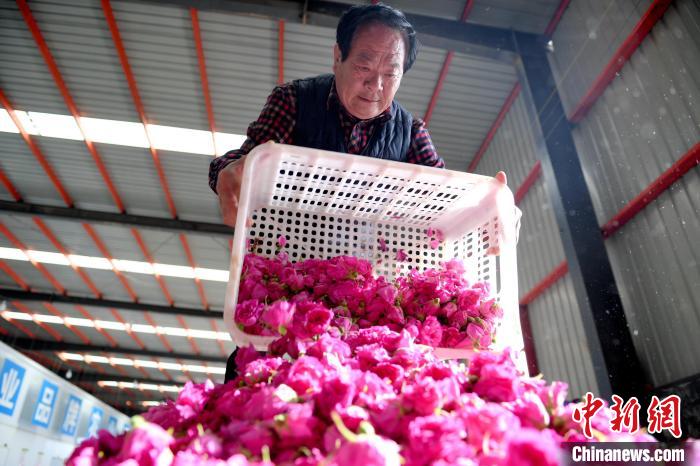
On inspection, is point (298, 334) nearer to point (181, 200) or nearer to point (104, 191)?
point (181, 200)

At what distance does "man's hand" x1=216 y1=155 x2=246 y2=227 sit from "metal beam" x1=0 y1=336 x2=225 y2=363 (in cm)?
Result: 1591

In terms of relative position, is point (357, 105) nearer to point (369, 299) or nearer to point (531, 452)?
point (369, 299)

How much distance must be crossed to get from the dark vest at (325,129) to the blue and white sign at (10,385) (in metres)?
7.58

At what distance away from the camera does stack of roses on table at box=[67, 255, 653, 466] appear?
582 millimetres

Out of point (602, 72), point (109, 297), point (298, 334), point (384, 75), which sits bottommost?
point (298, 334)

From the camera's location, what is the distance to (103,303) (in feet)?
41.2

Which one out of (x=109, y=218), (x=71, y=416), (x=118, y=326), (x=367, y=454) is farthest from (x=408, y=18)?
(x=118, y=326)

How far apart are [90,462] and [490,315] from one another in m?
0.85

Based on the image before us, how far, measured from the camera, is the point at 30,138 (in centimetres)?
771

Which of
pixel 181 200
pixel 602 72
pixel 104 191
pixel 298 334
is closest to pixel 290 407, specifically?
pixel 298 334

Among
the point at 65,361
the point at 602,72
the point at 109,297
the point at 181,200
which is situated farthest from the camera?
the point at 65,361

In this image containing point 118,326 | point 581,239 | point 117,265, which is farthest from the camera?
point 118,326

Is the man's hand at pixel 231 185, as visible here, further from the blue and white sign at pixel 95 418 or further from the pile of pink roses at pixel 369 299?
the blue and white sign at pixel 95 418

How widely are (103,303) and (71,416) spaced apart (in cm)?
328
